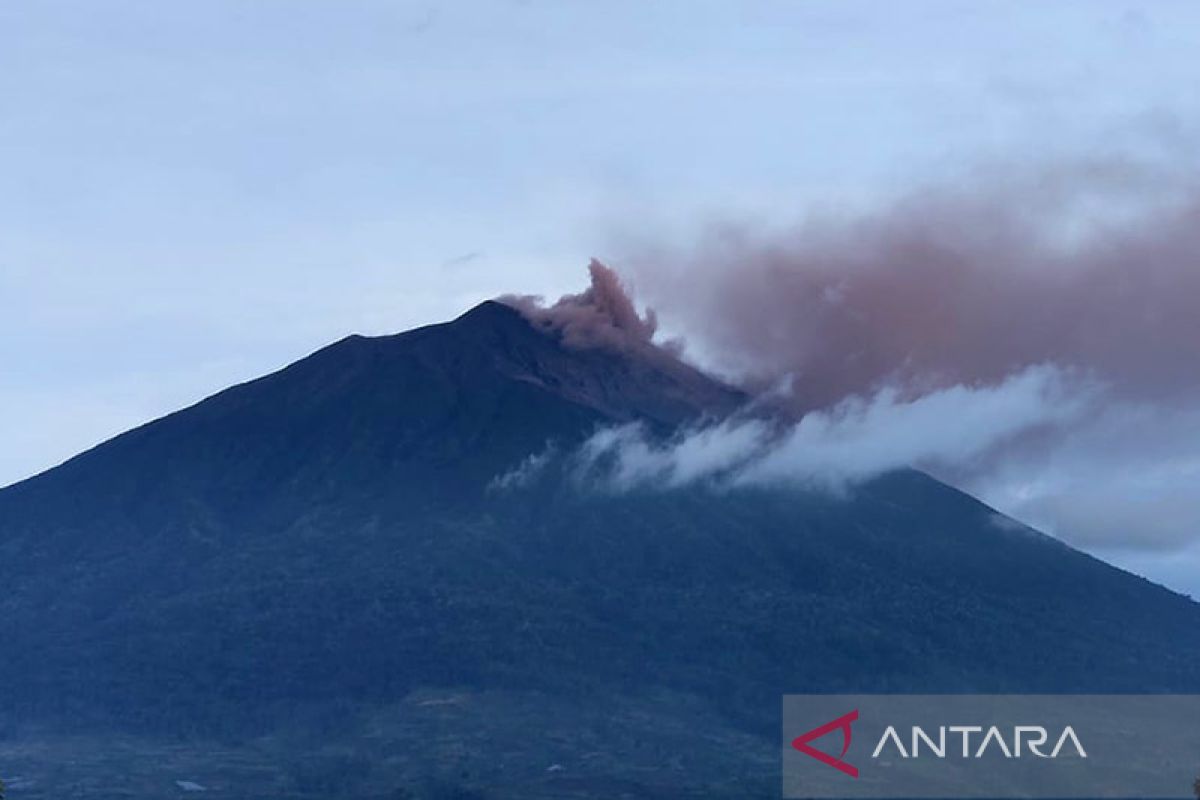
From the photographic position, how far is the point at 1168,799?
192 m

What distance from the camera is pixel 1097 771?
19875cm

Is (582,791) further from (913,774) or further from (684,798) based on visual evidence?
(913,774)

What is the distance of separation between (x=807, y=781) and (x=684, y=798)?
10490mm

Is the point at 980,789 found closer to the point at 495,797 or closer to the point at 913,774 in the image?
the point at 913,774

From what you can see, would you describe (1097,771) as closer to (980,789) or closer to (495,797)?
(980,789)

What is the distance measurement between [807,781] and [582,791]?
758 inches

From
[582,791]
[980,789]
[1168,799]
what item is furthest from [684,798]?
[1168,799]

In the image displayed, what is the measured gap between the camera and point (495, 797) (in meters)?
198

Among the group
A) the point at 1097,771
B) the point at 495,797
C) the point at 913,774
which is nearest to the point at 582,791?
the point at 495,797

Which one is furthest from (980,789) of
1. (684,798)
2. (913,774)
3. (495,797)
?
(495,797)

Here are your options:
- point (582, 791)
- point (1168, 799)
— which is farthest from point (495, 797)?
point (1168, 799)

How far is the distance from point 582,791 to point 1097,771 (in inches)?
1724

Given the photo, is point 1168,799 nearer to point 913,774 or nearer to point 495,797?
point 913,774

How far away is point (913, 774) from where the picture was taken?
19325cm
